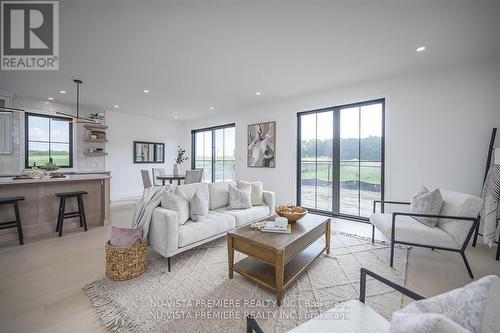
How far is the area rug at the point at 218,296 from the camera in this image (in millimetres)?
1504

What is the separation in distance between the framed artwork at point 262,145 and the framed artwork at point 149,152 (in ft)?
11.6

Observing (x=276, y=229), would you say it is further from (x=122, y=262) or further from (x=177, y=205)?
(x=122, y=262)

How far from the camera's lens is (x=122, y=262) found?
199cm

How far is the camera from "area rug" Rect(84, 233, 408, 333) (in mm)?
1504

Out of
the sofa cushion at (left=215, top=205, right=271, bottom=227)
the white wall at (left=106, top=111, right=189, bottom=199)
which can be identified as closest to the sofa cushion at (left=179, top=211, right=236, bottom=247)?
the sofa cushion at (left=215, top=205, right=271, bottom=227)

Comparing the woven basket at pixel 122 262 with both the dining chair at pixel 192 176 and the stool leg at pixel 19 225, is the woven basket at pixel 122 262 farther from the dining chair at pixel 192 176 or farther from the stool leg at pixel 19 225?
the dining chair at pixel 192 176

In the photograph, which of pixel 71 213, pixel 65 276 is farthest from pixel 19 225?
pixel 65 276

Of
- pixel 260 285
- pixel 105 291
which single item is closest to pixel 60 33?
pixel 105 291

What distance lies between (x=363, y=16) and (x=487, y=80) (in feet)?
7.90

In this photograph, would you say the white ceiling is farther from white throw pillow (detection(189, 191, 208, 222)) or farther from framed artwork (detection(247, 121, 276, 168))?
white throw pillow (detection(189, 191, 208, 222))

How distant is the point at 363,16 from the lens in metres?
2.04

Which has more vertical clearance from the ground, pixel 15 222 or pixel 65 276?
pixel 15 222

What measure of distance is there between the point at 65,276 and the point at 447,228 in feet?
13.8

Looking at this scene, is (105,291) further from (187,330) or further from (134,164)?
(134,164)
